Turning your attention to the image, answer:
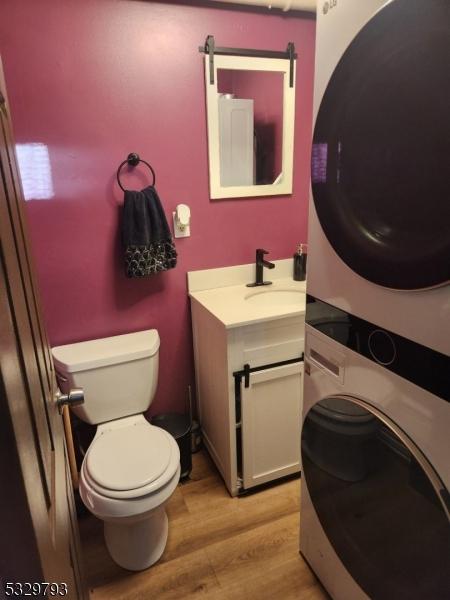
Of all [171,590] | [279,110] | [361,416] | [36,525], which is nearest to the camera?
[36,525]

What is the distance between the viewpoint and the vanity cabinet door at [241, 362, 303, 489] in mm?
1617

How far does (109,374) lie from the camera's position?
162 centimetres

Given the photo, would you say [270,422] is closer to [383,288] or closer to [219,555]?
[219,555]

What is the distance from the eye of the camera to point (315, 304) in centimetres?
108

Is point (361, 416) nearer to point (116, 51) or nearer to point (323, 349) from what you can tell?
point (323, 349)

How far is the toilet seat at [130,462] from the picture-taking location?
130cm

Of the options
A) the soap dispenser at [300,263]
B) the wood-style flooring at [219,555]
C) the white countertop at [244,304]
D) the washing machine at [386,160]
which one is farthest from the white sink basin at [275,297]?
the wood-style flooring at [219,555]

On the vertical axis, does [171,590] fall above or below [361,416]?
below

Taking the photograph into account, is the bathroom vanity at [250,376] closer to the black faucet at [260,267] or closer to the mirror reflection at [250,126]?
the black faucet at [260,267]

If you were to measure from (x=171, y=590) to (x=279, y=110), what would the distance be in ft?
7.00

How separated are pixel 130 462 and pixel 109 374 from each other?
39cm

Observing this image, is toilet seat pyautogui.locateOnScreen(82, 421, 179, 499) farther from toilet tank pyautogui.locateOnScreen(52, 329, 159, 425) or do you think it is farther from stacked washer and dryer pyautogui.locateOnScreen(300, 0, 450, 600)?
stacked washer and dryer pyautogui.locateOnScreen(300, 0, 450, 600)

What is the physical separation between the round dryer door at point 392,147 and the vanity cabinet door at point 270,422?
2.77 feet

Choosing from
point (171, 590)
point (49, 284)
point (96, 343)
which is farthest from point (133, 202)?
point (171, 590)
